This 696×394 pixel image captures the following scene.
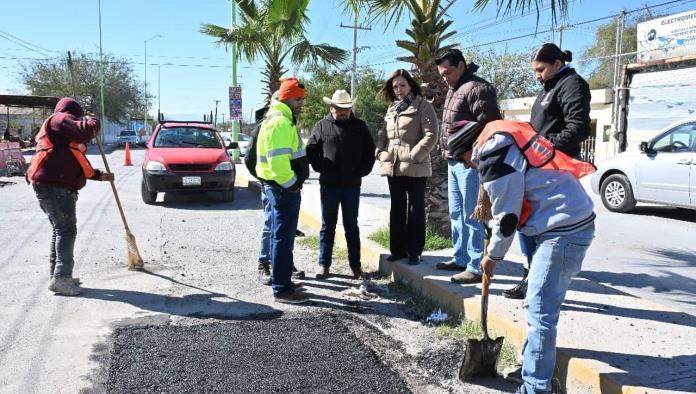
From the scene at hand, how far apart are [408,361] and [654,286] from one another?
3162mm

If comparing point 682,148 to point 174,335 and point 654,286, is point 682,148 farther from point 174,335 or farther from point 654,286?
point 174,335

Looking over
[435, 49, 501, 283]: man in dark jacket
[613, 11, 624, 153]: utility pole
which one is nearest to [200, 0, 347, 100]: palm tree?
[435, 49, 501, 283]: man in dark jacket

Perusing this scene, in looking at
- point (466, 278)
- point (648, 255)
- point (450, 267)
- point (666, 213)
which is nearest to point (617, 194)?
point (666, 213)

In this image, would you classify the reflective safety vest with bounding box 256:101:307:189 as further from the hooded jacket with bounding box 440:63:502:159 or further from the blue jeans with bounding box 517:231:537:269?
the blue jeans with bounding box 517:231:537:269

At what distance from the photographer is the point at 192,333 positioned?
4.07 meters

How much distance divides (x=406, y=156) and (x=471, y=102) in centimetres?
92

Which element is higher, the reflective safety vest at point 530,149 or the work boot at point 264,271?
the reflective safety vest at point 530,149

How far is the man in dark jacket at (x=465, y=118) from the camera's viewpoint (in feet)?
14.9

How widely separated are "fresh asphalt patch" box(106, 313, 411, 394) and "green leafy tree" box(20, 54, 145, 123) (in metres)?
47.1

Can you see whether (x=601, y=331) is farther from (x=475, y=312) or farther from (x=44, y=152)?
(x=44, y=152)

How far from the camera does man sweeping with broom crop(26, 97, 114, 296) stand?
488cm

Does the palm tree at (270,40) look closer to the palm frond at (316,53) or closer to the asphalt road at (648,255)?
the palm frond at (316,53)

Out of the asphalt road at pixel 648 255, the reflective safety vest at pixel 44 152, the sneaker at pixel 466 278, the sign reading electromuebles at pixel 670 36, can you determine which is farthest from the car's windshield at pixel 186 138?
A: the sign reading electromuebles at pixel 670 36

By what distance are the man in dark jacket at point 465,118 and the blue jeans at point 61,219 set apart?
3.42m
